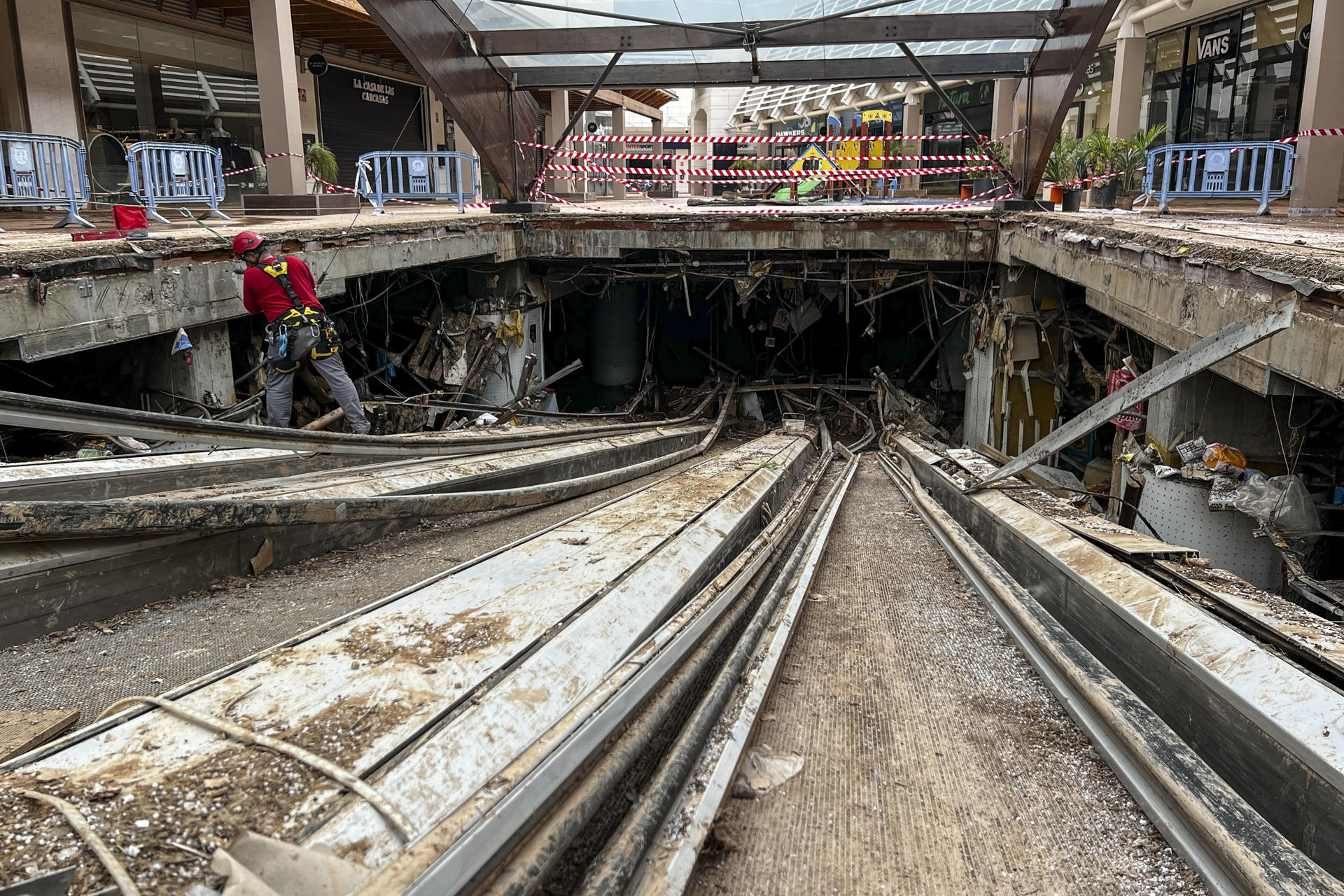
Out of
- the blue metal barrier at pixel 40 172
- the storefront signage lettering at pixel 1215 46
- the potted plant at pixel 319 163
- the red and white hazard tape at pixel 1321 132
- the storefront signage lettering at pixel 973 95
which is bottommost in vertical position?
the blue metal barrier at pixel 40 172

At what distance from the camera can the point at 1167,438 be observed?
18.3 feet

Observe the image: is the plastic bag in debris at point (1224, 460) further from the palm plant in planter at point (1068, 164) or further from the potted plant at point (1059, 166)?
the potted plant at point (1059, 166)

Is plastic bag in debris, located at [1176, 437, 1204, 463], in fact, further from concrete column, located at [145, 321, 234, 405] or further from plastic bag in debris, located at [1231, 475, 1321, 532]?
concrete column, located at [145, 321, 234, 405]

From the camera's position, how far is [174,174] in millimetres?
8750

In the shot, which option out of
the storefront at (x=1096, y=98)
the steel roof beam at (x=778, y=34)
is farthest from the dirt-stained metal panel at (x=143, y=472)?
the storefront at (x=1096, y=98)

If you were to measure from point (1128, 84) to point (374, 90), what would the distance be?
14.2 metres

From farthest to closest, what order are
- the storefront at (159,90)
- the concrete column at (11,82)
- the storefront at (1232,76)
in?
the storefront at (1232,76) → the storefront at (159,90) → the concrete column at (11,82)

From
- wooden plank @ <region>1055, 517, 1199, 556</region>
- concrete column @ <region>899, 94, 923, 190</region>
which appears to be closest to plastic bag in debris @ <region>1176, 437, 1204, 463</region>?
wooden plank @ <region>1055, 517, 1199, 556</region>

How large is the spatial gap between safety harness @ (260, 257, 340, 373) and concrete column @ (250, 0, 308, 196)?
4.88 m

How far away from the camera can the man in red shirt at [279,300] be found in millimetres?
6648

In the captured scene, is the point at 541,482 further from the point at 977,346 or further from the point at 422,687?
the point at 977,346

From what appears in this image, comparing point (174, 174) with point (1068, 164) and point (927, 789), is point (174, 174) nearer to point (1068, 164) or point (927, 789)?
point (927, 789)

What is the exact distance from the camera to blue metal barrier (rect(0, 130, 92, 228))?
287 inches

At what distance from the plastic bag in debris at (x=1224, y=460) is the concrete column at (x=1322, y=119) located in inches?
250
